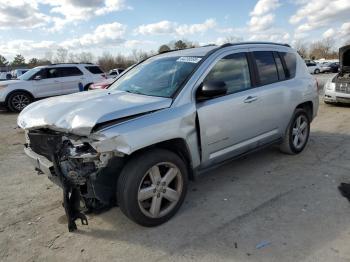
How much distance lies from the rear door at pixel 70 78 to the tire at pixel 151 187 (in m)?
11.5

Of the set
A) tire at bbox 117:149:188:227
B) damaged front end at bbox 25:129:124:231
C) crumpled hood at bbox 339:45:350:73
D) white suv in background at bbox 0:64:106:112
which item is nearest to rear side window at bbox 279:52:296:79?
tire at bbox 117:149:188:227

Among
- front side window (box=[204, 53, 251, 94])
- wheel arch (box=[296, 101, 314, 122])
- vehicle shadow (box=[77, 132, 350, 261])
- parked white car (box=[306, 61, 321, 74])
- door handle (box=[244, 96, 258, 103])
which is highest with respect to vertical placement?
front side window (box=[204, 53, 251, 94])

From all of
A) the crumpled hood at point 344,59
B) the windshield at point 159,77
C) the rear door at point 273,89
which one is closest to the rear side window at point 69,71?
the crumpled hood at point 344,59

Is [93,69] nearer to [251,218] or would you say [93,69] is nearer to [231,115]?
[231,115]

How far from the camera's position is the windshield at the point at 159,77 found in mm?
4094

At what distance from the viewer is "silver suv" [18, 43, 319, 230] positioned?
3.35 m

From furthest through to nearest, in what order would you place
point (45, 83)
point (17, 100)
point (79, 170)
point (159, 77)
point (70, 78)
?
point (70, 78), point (45, 83), point (17, 100), point (159, 77), point (79, 170)

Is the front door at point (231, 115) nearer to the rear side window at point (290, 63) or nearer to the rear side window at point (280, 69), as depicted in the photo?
the rear side window at point (280, 69)

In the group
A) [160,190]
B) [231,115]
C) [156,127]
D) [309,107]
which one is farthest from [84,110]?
[309,107]

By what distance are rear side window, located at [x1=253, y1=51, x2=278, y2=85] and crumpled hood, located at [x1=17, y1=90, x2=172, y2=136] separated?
1.79 m

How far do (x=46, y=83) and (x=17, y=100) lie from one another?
134cm

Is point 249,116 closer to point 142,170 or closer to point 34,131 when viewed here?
point 142,170

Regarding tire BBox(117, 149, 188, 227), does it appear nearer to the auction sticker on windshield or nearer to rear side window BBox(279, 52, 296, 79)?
the auction sticker on windshield

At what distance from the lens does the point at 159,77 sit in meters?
4.42
